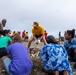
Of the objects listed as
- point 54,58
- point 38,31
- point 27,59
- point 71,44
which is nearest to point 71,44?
point 71,44

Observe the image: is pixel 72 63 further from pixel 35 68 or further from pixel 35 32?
pixel 35 32

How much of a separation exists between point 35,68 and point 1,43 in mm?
1441

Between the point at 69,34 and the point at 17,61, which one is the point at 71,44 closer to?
the point at 69,34

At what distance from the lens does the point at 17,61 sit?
31.4 ft

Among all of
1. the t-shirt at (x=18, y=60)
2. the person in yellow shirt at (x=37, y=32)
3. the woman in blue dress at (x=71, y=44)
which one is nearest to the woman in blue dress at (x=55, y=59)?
the t-shirt at (x=18, y=60)

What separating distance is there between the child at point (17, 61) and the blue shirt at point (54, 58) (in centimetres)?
52

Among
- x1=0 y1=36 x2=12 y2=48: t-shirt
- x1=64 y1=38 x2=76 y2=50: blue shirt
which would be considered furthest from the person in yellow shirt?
x1=0 y1=36 x2=12 y2=48: t-shirt

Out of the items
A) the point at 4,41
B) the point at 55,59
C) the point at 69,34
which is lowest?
the point at 55,59

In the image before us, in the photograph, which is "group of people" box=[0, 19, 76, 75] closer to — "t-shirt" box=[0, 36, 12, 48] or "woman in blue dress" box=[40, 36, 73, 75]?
"woman in blue dress" box=[40, 36, 73, 75]

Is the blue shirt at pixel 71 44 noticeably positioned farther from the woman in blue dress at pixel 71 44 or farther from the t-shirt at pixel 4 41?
the t-shirt at pixel 4 41

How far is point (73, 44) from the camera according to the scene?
38.8 feet

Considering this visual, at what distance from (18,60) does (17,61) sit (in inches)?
1.6

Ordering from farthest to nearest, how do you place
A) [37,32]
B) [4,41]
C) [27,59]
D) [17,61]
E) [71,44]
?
[37,32], [71,44], [4,41], [27,59], [17,61]

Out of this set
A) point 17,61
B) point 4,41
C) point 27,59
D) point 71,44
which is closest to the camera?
point 17,61
